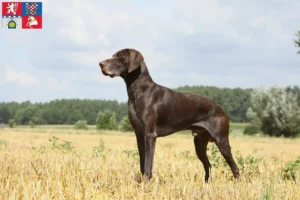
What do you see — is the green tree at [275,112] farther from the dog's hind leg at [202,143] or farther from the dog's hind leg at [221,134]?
the dog's hind leg at [221,134]

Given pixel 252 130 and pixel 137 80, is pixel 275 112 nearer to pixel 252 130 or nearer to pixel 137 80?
pixel 252 130

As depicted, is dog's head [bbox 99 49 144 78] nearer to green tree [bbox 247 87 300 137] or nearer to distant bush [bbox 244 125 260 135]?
green tree [bbox 247 87 300 137]

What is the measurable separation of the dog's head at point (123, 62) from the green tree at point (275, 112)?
48.6 meters

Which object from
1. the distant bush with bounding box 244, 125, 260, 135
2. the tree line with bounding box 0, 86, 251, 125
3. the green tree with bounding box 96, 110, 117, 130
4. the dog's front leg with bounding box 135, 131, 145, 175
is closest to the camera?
the dog's front leg with bounding box 135, 131, 145, 175

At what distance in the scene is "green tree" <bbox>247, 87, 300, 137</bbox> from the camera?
181ft

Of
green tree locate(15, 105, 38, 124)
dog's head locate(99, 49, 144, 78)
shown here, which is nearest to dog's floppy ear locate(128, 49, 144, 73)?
dog's head locate(99, 49, 144, 78)

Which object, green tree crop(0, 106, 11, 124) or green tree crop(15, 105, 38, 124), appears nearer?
green tree crop(0, 106, 11, 124)

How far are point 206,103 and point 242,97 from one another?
296 feet

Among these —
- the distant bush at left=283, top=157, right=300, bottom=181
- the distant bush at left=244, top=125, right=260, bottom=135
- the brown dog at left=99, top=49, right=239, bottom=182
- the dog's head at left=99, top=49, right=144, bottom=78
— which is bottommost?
the distant bush at left=244, top=125, right=260, bottom=135

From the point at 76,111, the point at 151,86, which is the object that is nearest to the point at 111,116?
the point at 76,111

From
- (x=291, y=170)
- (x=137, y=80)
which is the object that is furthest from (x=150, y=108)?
(x=291, y=170)

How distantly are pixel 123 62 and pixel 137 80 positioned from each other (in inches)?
16.5

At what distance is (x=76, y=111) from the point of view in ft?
303

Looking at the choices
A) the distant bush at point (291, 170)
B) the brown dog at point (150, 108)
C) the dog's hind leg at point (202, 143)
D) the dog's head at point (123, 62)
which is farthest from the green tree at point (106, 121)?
the dog's head at point (123, 62)
